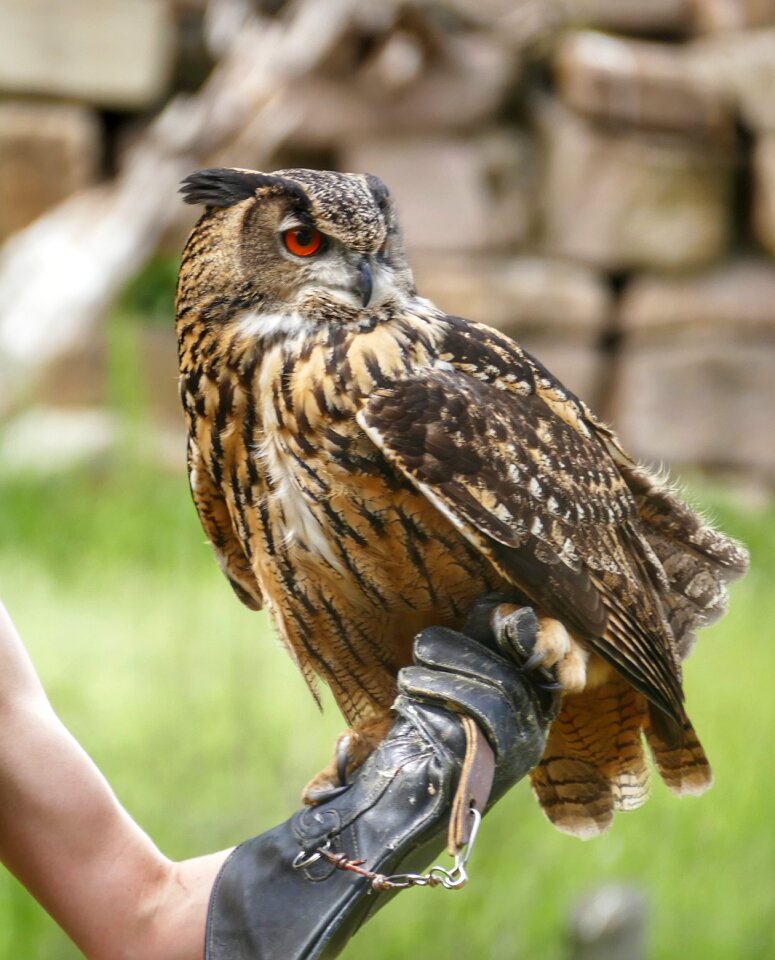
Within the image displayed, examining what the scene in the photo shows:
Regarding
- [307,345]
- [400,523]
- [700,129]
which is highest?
[307,345]

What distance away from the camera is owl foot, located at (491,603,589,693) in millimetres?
1881

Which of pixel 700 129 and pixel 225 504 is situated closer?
pixel 225 504

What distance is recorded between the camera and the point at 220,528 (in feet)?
7.09

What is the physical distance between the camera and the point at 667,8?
6547 millimetres

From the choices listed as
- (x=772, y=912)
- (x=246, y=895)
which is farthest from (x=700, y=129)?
(x=246, y=895)

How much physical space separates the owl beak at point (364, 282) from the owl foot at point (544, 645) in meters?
0.45

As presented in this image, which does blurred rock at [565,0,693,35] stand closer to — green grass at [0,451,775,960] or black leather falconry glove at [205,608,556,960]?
green grass at [0,451,775,960]

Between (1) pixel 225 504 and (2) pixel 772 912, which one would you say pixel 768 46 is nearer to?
(2) pixel 772 912

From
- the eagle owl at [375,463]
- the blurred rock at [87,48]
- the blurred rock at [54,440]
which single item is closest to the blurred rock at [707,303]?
the blurred rock at [87,48]

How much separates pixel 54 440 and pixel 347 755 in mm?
3803

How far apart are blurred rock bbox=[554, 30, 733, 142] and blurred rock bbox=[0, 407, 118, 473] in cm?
242

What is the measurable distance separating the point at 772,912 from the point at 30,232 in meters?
3.30

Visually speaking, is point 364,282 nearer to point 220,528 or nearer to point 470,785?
point 220,528

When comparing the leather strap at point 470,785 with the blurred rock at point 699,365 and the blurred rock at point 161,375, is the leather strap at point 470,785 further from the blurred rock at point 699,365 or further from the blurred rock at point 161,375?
the blurred rock at point 699,365
